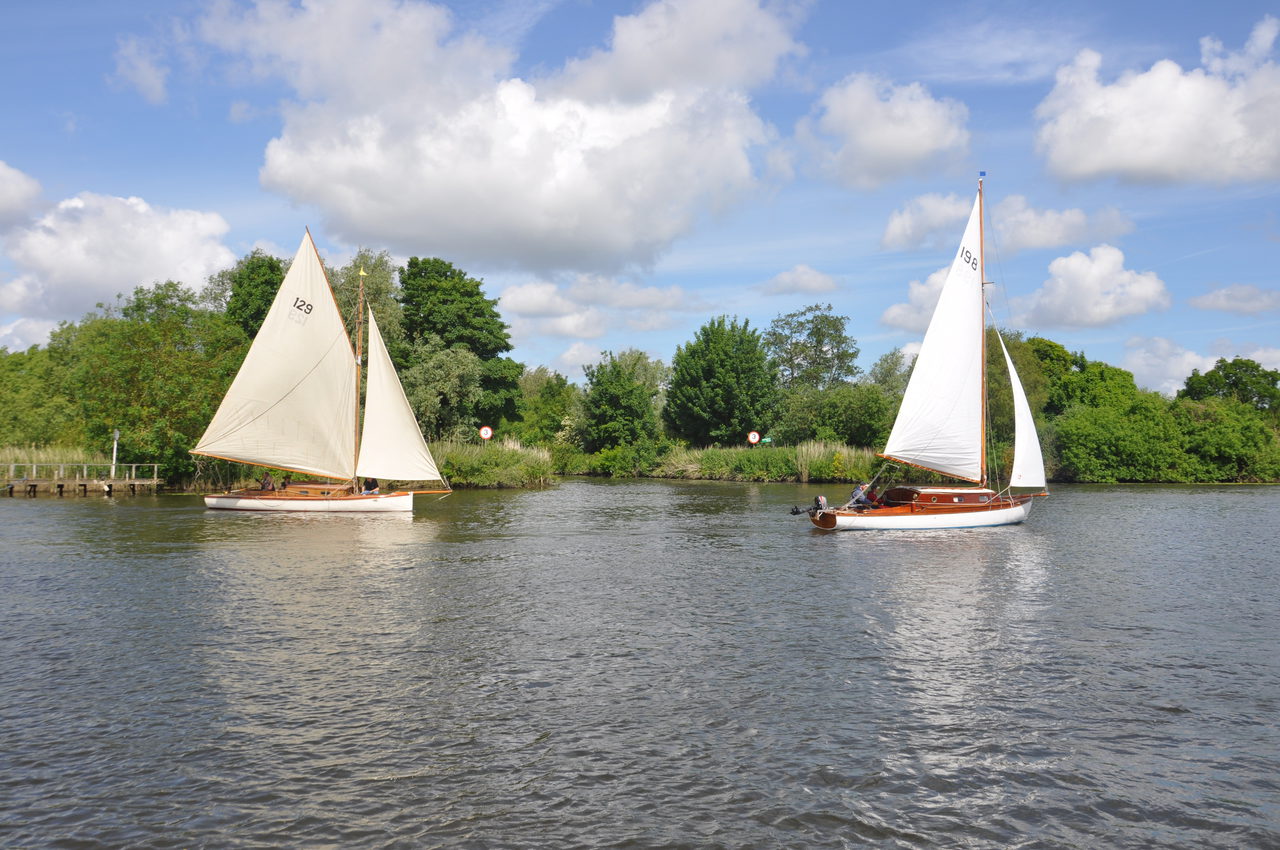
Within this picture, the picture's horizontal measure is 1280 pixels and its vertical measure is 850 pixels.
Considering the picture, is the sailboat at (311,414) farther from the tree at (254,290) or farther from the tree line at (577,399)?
the tree at (254,290)

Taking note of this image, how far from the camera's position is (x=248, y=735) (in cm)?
1057

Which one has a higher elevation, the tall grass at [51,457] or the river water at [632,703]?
the tall grass at [51,457]

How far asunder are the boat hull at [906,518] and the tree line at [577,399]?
15.7 metres

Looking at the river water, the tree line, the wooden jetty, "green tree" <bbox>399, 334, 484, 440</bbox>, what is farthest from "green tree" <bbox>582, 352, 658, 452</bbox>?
the river water

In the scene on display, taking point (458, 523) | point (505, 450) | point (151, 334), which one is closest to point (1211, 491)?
point (505, 450)

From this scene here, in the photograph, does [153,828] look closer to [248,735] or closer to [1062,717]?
[248,735]

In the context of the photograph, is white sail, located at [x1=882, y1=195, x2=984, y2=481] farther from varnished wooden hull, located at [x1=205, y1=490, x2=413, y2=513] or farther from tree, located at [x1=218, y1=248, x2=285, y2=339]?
tree, located at [x1=218, y1=248, x2=285, y2=339]

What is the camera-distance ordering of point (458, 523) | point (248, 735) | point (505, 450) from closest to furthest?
point (248, 735) → point (458, 523) → point (505, 450)

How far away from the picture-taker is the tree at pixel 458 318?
236ft

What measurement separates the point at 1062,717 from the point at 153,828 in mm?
10836

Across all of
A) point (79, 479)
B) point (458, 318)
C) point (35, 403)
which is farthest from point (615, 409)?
point (35, 403)

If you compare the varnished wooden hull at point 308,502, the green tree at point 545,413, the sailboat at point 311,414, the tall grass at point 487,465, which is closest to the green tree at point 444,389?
the tall grass at point 487,465

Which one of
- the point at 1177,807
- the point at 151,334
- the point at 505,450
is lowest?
the point at 1177,807

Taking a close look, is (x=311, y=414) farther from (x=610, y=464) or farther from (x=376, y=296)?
(x=610, y=464)
